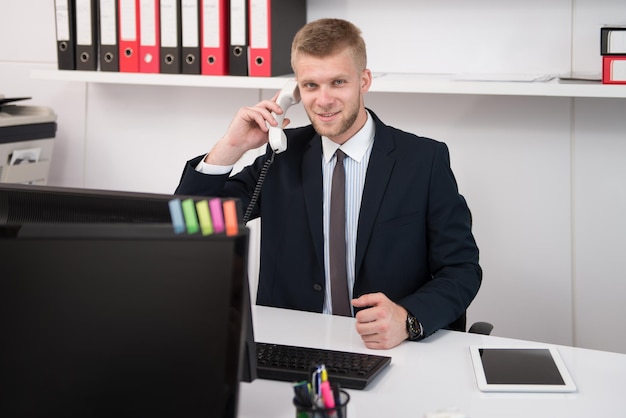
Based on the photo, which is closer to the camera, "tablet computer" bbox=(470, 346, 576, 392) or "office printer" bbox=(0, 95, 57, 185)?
"tablet computer" bbox=(470, 346, 576, 392)

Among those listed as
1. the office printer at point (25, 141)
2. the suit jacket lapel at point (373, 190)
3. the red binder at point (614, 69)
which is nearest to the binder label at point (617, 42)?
the red binder at point (614, 69)

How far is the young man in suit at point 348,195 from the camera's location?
2080mm

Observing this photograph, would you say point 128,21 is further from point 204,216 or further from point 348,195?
point 204,216

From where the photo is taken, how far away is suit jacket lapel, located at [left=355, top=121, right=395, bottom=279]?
81.7 inches

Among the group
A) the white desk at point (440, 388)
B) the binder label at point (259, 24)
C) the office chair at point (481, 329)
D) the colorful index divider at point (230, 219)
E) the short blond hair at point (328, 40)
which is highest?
the binder label at point (259, 24)

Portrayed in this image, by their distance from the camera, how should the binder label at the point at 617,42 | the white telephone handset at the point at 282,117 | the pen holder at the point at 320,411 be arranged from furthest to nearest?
1. the binder label at the point at 617,42
2. the white telephone handset at the point at 282,117
3. the pen holder at the point at 320,411

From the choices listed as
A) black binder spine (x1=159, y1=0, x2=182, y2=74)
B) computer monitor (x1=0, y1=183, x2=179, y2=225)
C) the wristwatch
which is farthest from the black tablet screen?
black binder spine (x1=159, y1=0, x2=182, y2=74)

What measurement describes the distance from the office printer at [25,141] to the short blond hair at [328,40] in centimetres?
130

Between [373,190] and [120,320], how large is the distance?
1.15m

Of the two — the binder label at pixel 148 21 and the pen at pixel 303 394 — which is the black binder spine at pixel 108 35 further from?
the pen at pixel 303 394

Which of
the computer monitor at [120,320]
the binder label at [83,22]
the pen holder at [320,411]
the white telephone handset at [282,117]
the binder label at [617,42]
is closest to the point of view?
the computer monitor at [120,320]

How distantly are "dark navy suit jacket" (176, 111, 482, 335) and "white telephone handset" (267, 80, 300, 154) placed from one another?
→ 8 centimetres

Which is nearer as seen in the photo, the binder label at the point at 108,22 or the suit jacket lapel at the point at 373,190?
the suit jacket lapel at the point at 373,190

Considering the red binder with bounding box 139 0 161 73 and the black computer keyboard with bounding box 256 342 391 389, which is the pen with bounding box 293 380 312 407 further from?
the red binder with bounding box 139 0 161 73
